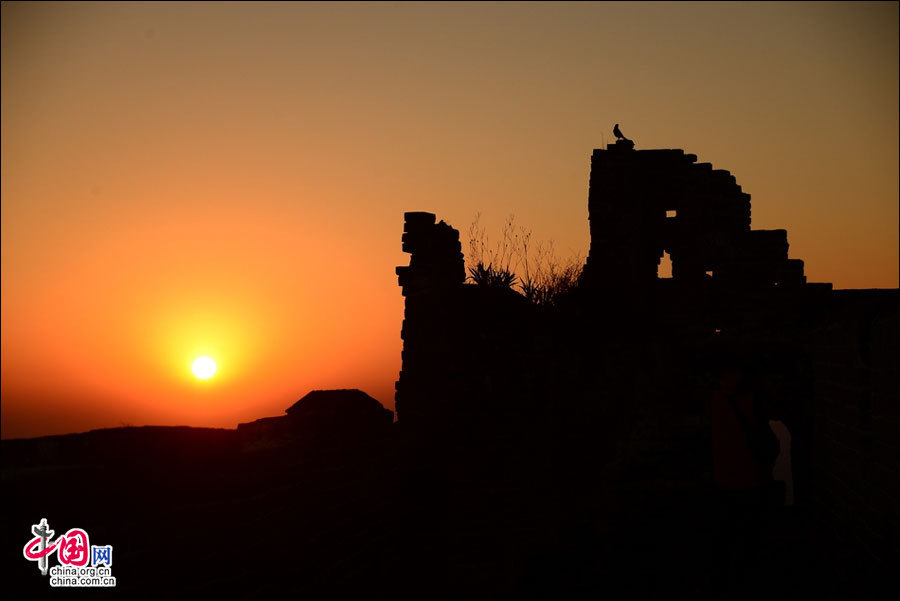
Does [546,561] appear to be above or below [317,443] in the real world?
below

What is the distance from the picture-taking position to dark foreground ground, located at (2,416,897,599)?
897 cm

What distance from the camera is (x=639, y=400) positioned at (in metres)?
15.2

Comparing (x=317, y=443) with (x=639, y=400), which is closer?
(x=317, y=443)

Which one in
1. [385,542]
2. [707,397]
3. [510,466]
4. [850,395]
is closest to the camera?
[850,395]

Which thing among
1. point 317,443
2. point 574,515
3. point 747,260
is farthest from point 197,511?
point 747,260

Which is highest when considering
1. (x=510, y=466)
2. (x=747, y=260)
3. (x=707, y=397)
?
(x=747, y=260)

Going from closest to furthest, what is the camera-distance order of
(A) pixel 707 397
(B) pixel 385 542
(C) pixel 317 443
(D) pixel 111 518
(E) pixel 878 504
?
(E) pixel 878 504
(D) pixel 111 518
(B) pixel 385 542
(C) pixel 317 443
(A) pixel 707 397

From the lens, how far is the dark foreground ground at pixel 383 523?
8.97 metres

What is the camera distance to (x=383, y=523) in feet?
37.7

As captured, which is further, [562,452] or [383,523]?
[562,452]

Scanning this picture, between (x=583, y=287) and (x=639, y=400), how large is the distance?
2.45 metres

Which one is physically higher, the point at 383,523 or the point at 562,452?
the point at 562,452

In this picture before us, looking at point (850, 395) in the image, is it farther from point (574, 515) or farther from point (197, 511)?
point (197, 511)

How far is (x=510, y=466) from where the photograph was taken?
41.5 ft
